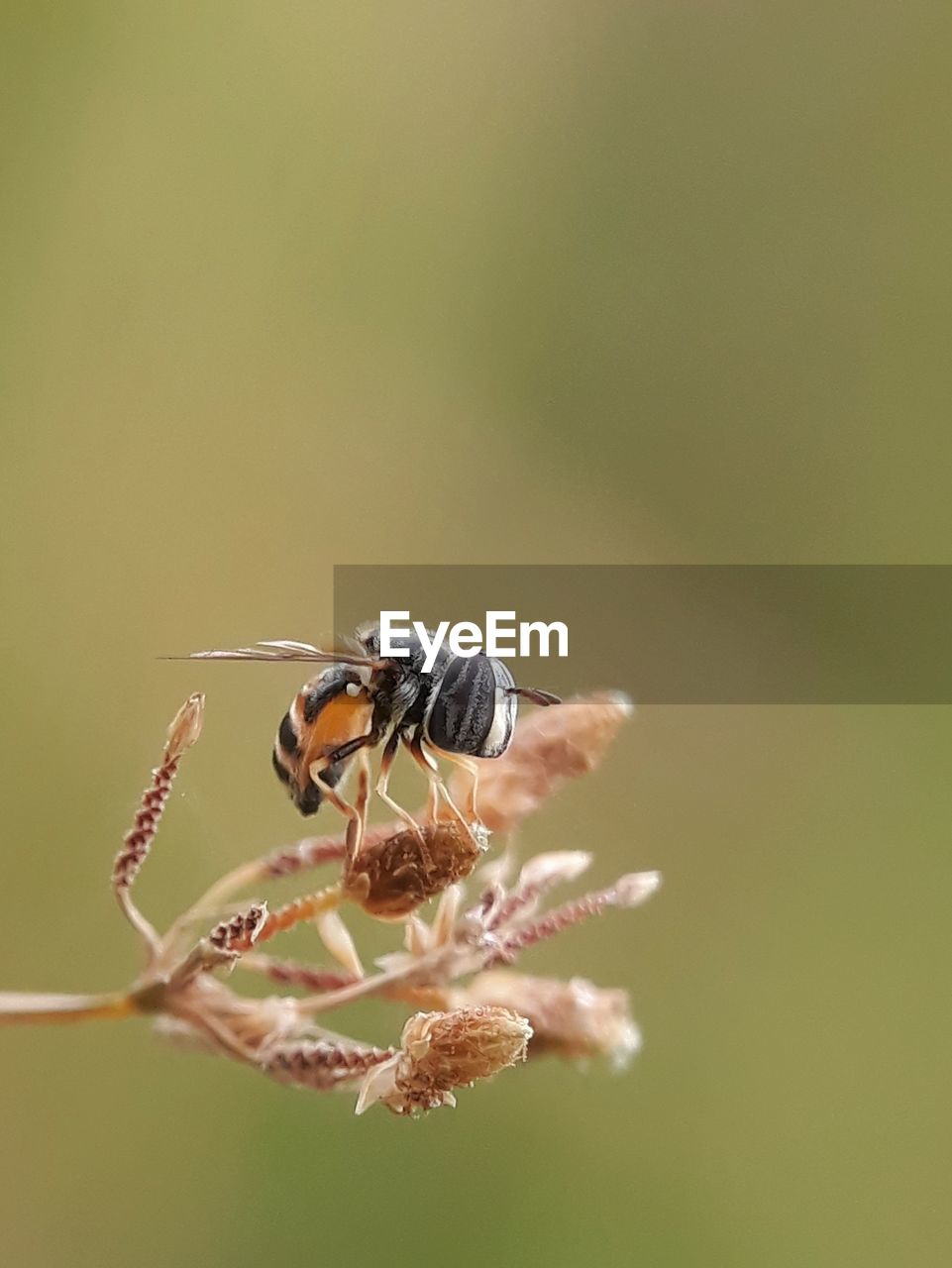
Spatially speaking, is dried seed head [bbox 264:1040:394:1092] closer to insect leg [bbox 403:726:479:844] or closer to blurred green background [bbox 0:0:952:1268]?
insect leg [bbox 403:726:479:844]

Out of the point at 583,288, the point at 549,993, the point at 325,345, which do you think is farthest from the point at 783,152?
the point at 549,993

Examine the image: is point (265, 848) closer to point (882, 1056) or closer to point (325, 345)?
point (325, 345)

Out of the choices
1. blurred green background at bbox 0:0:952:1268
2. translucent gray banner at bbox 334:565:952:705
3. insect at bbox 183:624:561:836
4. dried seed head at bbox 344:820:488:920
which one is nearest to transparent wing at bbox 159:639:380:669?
insect at bbox 183:624:561:836

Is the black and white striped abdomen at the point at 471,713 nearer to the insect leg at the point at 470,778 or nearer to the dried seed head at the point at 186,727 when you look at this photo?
the insect leg at the point at 470,778

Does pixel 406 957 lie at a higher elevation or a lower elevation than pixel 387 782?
lower

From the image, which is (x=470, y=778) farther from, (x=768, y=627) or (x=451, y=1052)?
(x=768, y=627)

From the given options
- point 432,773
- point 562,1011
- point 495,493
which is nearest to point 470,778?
point 432,773
